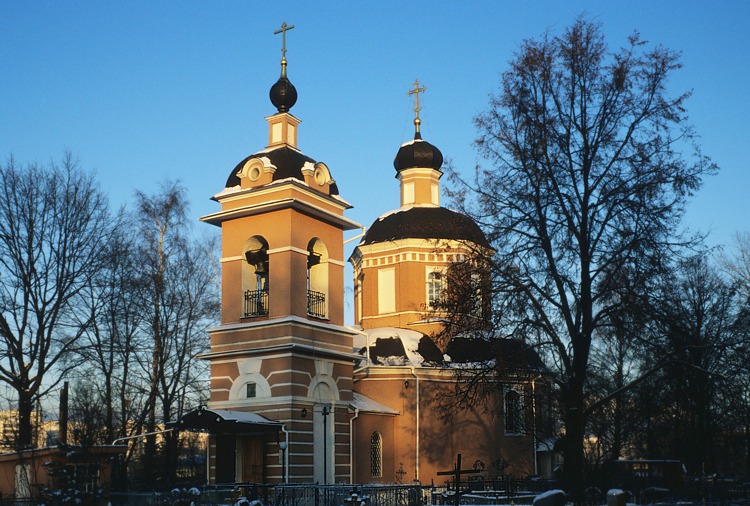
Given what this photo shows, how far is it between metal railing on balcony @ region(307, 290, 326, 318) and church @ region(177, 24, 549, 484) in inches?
1.3

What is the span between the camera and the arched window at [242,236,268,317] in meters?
24.6

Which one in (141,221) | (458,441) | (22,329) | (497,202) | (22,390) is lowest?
(458,441)

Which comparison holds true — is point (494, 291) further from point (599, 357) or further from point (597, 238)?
point (599, 357)

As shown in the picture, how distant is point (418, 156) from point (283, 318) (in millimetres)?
13195

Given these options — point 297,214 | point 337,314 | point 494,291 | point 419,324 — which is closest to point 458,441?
point 419,324

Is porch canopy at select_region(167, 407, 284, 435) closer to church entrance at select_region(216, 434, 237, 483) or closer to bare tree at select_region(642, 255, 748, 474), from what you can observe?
church entrance at select_region(216, 434, 237, 483)

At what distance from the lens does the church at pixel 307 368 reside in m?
23.1

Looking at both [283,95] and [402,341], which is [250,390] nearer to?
[402,341]

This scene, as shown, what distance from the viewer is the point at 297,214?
24.2 metres

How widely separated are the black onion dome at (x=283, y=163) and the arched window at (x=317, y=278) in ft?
5.82

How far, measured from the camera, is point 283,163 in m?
24.6

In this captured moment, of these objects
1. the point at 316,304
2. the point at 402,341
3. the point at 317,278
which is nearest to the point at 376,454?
the point at 402,341

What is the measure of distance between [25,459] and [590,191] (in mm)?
15962

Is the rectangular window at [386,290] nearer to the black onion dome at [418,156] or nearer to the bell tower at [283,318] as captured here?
the black onion dome at [418,156]
